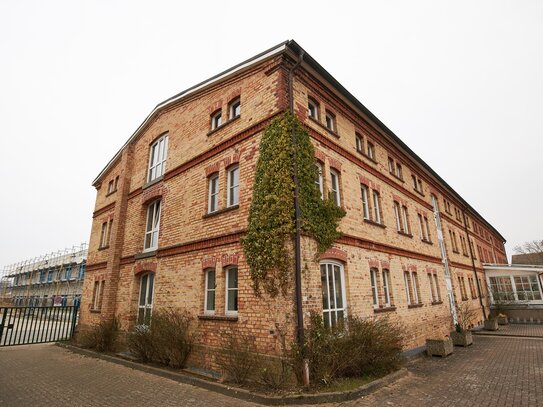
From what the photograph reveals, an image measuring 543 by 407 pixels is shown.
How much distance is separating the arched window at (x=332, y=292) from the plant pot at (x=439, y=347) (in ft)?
14.1

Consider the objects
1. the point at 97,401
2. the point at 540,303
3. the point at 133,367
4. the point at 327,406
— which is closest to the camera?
the point at 327,406

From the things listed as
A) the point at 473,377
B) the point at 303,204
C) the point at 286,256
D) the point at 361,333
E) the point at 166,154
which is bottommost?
the point at 473,377

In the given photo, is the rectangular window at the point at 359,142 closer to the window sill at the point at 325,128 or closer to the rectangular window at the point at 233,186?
the window sill at the point at 325,128

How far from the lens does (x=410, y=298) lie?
12758 mm

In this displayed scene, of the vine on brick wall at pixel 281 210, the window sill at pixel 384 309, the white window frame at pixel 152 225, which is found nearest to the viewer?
the vine on brick wall at pixel 281 210

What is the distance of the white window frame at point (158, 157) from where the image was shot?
13.2 m

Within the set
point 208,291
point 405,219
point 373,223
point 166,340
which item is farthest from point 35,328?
point 405,219

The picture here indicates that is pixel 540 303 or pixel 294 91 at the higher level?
pixel 294 91

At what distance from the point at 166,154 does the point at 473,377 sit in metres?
12.8

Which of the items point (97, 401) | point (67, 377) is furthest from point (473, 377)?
point (67, 377)

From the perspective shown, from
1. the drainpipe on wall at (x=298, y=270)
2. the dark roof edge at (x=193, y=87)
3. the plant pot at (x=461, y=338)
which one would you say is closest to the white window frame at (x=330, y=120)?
the drainpipe on wall at (x=298, y=270)

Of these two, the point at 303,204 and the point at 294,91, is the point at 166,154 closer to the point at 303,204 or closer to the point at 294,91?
the point at 294,91

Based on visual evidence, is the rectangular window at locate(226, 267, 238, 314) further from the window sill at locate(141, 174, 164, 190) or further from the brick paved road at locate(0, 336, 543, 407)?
the window sill at locate(141, 174, 164, 190)

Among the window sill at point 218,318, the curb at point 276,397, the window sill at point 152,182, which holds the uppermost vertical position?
the window sill at point 152,182
